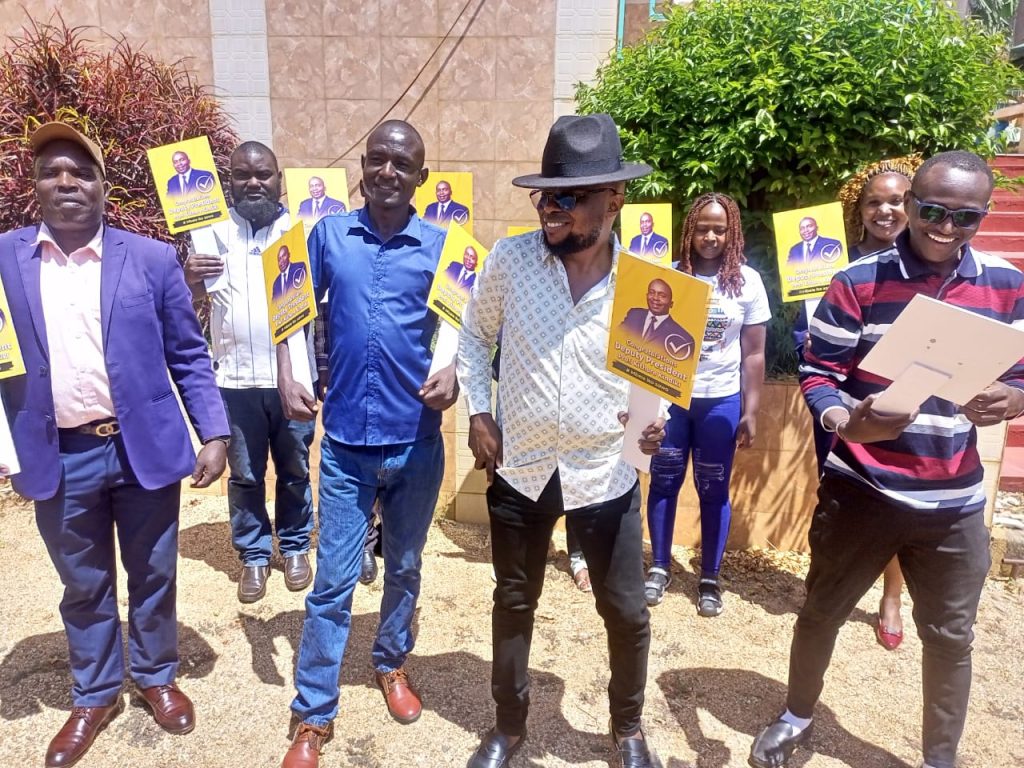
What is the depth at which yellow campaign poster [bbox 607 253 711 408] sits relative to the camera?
7.09 ft

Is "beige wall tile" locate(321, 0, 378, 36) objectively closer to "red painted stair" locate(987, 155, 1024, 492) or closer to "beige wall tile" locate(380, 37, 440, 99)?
"beige wall tile" locate(380, 37, 440, 99)

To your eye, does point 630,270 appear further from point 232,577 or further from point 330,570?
A: point 232,577

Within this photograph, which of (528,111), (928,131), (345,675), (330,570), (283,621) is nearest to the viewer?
(330,570)

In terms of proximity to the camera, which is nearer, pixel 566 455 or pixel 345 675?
pixel 566 455

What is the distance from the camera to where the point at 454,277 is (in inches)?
108

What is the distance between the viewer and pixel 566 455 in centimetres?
246

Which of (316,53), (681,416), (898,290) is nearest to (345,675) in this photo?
(681,416)

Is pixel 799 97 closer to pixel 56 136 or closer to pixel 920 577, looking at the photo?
pixel 920 577

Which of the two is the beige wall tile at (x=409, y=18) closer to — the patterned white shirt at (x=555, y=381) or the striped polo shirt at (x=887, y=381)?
the patterned white shirt at (x=555, y=381)

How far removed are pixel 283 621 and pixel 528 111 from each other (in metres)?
4.54

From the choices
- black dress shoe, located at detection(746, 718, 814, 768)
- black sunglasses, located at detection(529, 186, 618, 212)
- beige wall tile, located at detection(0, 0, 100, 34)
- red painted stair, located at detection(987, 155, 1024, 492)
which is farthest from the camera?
beige wall tile, located at detection(0, 0, 100, 34)

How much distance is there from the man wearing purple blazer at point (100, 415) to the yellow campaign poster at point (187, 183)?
938mm

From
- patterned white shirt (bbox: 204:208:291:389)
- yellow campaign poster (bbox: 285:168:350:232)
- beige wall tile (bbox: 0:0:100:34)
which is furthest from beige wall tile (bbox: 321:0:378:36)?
patterned white shirt (bbox: 204:208:291:389)

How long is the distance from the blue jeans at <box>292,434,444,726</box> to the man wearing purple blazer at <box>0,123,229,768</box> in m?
0.49
